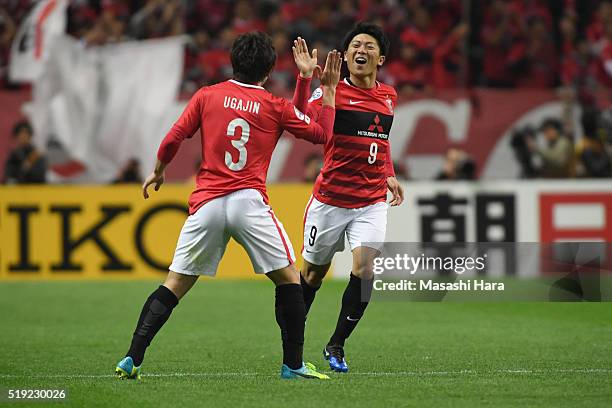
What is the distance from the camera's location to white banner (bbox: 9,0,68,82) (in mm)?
15531

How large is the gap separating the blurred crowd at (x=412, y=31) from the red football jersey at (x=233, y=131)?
10.1 m

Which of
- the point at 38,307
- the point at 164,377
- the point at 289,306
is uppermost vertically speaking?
the point at 289,306

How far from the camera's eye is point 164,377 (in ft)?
24.1

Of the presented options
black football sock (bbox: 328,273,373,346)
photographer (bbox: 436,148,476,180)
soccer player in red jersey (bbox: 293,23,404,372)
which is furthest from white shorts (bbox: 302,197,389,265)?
photographer (bbox: 436,148,476,180)

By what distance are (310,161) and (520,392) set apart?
30.8ft

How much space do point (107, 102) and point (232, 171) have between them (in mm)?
9690

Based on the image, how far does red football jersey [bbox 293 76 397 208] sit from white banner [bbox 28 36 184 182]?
321 inches

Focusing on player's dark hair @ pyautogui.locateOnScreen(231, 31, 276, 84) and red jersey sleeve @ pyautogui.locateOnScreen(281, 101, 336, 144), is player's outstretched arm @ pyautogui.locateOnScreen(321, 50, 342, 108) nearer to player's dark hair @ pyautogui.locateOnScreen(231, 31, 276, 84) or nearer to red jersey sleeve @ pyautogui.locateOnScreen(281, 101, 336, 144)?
red jersey sleeve @ pyautogui.locateOnScreen(281, 101, 336, 144)

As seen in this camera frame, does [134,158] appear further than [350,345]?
Yes

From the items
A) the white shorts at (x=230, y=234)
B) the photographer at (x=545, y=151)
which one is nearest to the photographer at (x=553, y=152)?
the photographer at (x=545, y=151)

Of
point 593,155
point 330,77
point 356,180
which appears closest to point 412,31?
point 593,155

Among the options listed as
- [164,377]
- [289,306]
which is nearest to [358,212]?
[289,306]

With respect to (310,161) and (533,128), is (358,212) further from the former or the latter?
(533,128)

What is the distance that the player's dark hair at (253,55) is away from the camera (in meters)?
6.90
